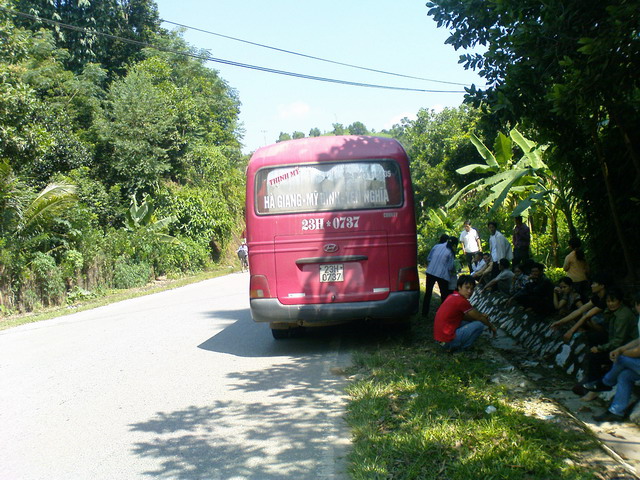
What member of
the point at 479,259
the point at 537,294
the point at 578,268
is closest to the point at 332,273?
the point at 537,294

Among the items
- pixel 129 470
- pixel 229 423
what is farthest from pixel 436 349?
pixel 129 470

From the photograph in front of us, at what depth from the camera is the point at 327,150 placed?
858cm

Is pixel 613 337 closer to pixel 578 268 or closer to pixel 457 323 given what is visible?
pixel 457 323

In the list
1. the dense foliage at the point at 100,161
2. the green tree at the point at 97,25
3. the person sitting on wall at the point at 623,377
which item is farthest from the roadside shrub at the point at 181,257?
the person sitting on wall at the point at 623,377

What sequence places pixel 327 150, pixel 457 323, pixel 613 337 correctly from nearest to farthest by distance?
pixel 613 337, pixel 457 323, pixel 327 150

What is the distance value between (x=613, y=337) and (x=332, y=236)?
152 inches

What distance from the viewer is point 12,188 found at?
643 inches

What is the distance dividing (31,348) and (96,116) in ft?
70.2

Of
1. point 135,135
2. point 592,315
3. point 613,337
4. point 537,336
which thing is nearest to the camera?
point 613,337

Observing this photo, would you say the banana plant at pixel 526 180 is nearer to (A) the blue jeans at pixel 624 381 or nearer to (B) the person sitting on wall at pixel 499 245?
(B) the person sitting on wall at pixel 499 245

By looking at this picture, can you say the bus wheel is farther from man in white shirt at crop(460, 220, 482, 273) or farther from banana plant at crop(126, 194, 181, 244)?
banana plant at crop(126, 194, 181, 244)

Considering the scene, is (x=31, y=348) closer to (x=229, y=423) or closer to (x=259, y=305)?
(x=259, y=305)

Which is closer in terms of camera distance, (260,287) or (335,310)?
(335,310)

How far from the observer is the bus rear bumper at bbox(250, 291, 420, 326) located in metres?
8.23
